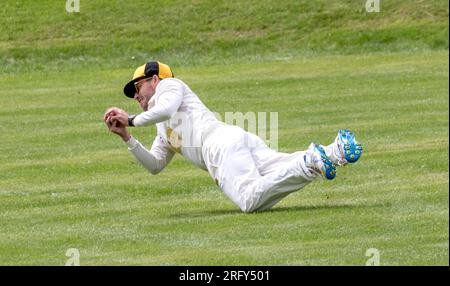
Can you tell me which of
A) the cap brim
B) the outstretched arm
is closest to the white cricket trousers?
the outstretched arm

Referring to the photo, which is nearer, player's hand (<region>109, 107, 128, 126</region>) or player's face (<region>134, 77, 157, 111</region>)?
player's hand (<region>109, 107, 128, 126</region>)

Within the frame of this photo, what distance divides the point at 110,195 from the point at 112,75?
1361 cm

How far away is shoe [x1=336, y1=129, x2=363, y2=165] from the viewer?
11641 mm

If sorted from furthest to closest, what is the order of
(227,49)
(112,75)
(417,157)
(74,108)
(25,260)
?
(227,49), (112,75), (74,108), (417,157), (25,260)

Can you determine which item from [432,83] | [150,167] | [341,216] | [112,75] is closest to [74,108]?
[112,75]

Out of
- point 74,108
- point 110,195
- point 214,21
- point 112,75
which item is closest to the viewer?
point 110,195

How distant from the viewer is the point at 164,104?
1243 centimetres

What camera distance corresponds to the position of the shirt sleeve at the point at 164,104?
12.3 metres

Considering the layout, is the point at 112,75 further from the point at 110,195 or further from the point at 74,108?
the point at 110,195

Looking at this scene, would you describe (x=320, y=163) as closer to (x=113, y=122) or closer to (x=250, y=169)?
(x=250, y=169)

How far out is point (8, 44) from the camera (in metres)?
31.0

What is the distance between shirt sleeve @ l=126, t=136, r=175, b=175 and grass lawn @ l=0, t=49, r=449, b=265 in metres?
0.40

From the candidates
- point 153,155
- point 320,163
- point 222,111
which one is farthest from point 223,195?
point 222,111

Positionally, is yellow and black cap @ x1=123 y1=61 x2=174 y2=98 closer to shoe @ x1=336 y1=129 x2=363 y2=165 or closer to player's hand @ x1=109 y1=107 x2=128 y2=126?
player's hand @ x1=109 y1=107 x2=128 y2=126
